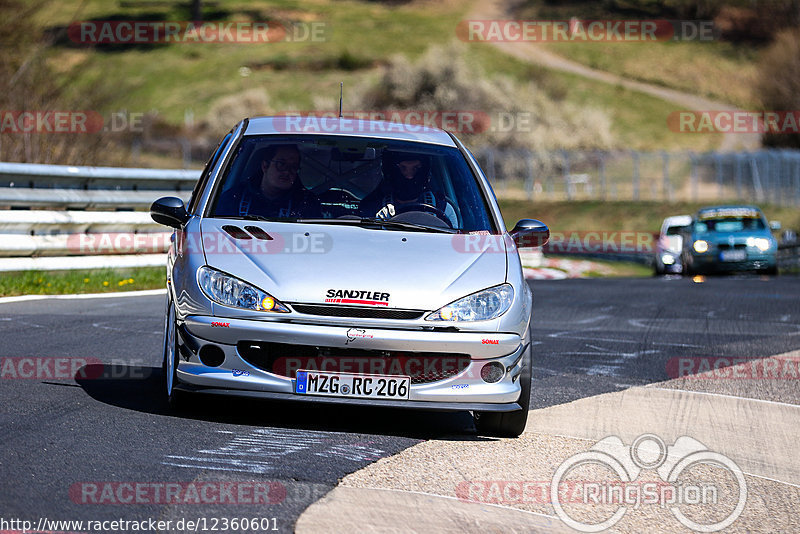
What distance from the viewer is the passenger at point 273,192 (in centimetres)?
711

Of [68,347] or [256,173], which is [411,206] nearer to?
[256,173]

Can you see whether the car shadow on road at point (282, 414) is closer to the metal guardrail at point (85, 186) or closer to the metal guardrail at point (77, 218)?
the metal guardrail at point (77, 218)

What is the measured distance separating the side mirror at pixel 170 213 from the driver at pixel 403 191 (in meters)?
1.03

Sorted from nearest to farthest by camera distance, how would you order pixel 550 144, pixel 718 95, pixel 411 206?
pixel 411 206 → pixel 550 144 → pixel 718 95

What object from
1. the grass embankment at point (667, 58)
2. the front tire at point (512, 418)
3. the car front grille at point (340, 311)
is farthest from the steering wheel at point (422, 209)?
the grass embankment at point (667, 58)

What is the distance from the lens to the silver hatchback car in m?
6.12

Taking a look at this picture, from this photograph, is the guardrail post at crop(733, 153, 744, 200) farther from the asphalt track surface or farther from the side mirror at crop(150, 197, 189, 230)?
the side mirror at crop(150, 197, 189, 230)

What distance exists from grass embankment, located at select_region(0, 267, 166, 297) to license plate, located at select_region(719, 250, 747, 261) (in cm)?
1370

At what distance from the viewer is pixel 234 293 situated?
623cm

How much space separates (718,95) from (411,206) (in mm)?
81790

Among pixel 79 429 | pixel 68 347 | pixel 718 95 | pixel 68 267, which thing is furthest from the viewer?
pixel 718 95

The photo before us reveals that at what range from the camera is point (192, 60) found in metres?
85.6

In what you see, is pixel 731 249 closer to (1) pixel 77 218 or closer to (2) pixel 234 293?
(1) pixel 77 218

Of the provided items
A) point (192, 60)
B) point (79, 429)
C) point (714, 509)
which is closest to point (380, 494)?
point (714, 509)
